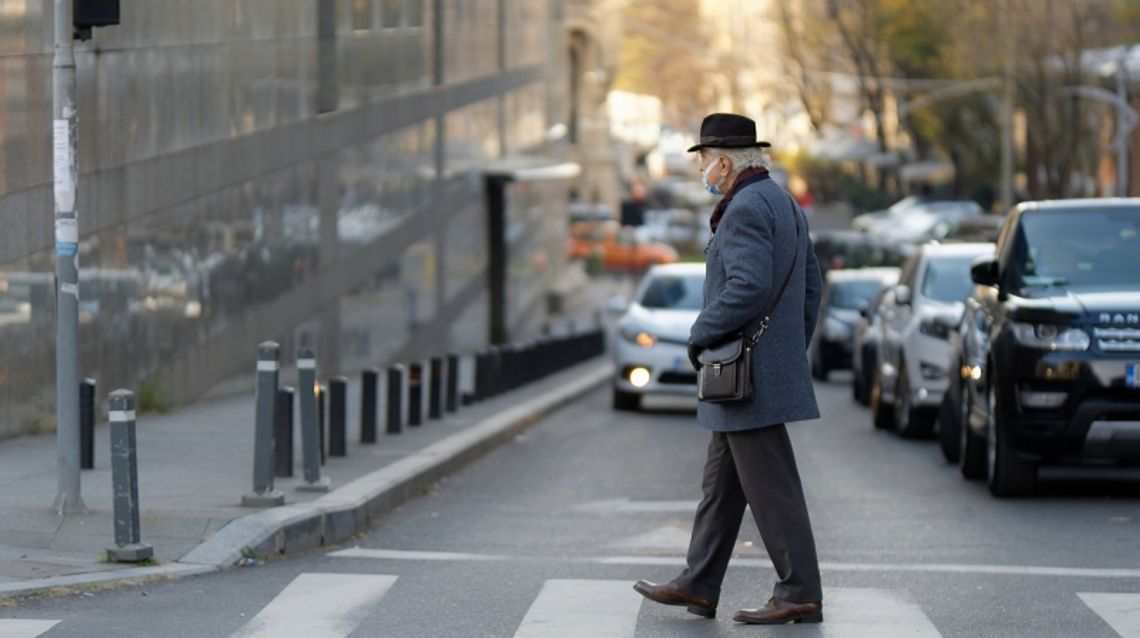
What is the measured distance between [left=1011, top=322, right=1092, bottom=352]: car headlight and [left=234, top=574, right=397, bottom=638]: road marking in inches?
190

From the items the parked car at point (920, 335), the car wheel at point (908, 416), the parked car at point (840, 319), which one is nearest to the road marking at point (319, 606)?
the parked car at point (920, 335)

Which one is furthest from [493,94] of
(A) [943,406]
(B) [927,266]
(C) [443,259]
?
(A) [943,406]

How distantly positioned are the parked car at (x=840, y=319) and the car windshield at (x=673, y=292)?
6.19 metres

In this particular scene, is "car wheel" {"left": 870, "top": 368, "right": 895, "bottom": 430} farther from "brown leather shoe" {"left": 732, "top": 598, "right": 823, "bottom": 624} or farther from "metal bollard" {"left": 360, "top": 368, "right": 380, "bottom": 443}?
"brown leather shoe" {"left": 732, "top": 598, "right": 823, "bottom": 624}

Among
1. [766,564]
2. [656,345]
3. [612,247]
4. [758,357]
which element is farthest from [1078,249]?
[612,247]

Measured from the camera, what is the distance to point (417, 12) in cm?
3331

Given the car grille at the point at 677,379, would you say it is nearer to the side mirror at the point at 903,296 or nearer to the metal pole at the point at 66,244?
the side mirror at the point at 903,296

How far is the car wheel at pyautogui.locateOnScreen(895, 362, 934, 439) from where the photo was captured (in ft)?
61.5

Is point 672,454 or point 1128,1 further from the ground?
point 1128,1

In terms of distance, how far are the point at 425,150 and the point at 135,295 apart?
14886mm

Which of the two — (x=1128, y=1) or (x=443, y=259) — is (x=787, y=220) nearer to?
(x=443, y=259)

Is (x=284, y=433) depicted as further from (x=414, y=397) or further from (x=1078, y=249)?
(x=414, y=397)

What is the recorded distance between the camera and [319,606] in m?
8.96

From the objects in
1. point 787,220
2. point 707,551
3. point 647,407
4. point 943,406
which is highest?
point 787,220
